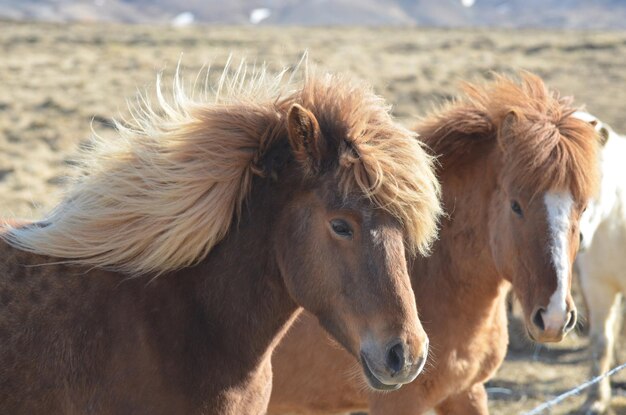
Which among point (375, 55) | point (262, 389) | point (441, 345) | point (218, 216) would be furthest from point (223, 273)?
point (375, 55)

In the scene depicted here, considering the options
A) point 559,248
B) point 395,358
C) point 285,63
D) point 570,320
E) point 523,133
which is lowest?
point 285,63

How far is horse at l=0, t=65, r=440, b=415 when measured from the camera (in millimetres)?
2840

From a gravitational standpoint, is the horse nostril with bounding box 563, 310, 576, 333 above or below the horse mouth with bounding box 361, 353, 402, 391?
below

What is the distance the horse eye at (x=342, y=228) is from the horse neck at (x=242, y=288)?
0.78ft

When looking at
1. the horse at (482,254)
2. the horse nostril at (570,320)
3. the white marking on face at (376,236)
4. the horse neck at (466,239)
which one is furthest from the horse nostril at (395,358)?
the horse neck at (466,239)

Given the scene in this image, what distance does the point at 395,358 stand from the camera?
281cm

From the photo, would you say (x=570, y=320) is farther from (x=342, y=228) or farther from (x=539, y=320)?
(x=342, y=228)

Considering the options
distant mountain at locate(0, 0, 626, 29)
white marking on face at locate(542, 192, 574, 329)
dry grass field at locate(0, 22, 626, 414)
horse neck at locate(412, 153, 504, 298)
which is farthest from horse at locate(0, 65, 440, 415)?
distant mountain at locate(0, 0, 626, 29)

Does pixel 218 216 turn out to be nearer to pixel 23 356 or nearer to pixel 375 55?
pixel 23 356

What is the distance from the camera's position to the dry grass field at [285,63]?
7.82 meters

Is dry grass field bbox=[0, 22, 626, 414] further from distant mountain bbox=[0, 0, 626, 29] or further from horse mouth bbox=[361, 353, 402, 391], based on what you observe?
distant mountain bbox=[0, 0, 626, 29]

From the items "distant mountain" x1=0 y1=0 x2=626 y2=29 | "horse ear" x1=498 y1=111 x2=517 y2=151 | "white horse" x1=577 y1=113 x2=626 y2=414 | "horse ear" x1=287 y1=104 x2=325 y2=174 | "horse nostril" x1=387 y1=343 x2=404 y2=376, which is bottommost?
"distant mountain" x1=0 y1=0 x2=626 y2=29

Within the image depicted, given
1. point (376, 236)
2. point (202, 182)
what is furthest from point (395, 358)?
point (202, 182)

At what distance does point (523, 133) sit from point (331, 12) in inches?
2646
